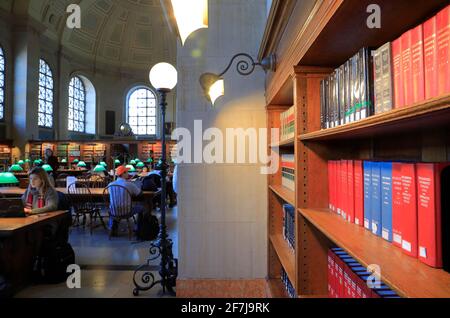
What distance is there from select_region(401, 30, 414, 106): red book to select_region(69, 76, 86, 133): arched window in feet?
56.1

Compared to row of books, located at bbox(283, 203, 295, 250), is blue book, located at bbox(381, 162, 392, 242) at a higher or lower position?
higher

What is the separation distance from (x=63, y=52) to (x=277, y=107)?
15267 mm

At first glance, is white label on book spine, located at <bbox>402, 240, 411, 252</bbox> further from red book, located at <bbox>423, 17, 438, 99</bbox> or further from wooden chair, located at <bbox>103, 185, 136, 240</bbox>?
wooden chair, located at <bbox>103, 185, 136, 240</bbox>

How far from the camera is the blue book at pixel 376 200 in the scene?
94cm

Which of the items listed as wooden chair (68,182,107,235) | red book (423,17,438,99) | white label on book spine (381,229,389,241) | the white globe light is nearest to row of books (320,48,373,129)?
red book (423,17,438,99)

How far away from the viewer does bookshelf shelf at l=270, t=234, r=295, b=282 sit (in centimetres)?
164

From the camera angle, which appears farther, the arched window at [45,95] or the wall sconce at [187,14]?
the arched window at [45,95]

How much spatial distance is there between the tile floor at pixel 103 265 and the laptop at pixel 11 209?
0.79m

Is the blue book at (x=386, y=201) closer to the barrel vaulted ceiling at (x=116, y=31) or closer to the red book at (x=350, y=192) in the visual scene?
the red book at (x=350, y=192)

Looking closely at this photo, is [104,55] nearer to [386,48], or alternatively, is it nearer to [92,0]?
[92,0]

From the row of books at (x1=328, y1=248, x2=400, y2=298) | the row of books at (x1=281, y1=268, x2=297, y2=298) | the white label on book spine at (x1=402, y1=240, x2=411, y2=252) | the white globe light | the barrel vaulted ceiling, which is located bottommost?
the row of books at (x1=281, y1=268, x2=297, y2=298)

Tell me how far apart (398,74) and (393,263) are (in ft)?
1.65

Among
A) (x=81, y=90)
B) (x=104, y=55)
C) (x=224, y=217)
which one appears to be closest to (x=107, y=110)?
(x=81, y=90)

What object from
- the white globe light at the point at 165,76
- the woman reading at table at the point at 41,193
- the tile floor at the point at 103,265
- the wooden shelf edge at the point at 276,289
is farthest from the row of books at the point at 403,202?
the woman reading at table at the point at 41,193
